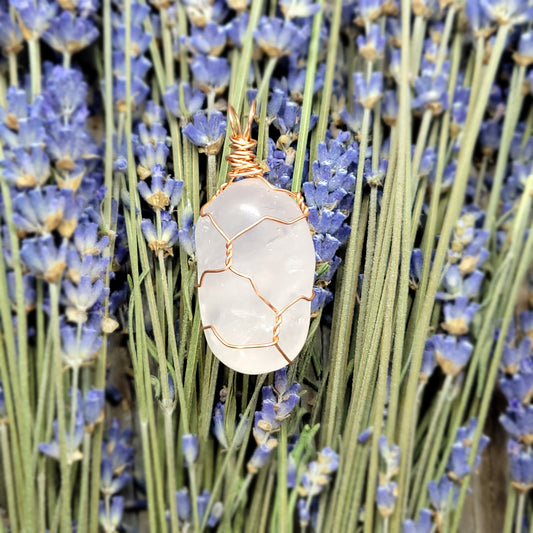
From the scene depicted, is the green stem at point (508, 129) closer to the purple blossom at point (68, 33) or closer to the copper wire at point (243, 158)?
the copper wire at point (243, 158)

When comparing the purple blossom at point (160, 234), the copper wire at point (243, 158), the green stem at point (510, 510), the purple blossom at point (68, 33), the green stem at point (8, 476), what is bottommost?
the green stem at point (510, 510)

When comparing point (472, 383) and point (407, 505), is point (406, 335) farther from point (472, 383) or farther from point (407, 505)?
point (407, 505)

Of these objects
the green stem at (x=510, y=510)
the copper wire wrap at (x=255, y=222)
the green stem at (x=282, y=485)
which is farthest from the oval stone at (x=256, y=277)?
the green stem at (x=510, y=510)

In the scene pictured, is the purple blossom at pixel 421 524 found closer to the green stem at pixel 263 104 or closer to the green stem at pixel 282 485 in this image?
the green stem at pixel 282 485

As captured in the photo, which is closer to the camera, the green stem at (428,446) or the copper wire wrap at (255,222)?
the copper wire wrap at (255,222)

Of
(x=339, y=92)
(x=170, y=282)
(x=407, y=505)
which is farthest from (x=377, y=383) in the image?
(x=339, y=92)

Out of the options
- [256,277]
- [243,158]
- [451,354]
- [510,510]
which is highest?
[243,158]

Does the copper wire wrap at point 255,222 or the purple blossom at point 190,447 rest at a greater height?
the copper wire wrap at point 255,222

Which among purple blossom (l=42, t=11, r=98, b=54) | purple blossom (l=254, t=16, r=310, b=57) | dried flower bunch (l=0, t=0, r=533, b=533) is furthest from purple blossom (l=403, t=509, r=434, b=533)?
purple blossom (l=42, t=11, r=98, b=54)

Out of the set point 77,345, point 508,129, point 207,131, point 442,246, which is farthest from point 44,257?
point 508,129

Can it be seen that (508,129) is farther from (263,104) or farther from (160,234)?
(160,234)
